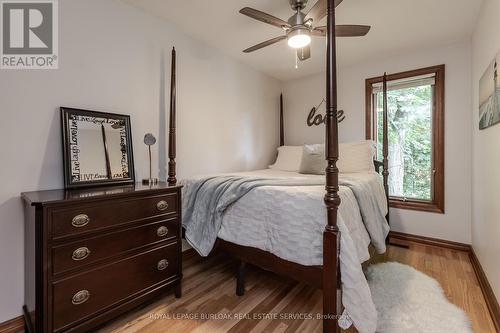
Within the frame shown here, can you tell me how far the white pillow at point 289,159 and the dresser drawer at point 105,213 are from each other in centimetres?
188

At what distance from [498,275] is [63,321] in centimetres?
253

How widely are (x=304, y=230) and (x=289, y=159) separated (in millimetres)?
1964

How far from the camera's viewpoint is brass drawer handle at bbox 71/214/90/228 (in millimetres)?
1265

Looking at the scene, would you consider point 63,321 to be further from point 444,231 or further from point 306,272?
point 444,231

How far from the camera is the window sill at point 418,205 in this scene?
2797 mm

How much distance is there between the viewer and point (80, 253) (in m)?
1.29

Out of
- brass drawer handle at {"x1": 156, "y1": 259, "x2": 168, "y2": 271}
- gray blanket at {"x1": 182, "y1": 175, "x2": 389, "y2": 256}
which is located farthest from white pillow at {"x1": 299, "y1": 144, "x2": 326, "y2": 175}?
brass drawer handle at {"x1": 156, "y1": 259, "x2": 168, "y2": 271}

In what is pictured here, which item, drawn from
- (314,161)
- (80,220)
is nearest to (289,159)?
(314,161)

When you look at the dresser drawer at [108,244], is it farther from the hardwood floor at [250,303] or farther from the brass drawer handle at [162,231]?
the hardwood floor at [250,303]

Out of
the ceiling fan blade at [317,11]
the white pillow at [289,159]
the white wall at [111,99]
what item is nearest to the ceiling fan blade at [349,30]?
the ceiling fan blade at [317,11]

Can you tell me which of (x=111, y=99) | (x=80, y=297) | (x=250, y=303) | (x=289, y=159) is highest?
(x=111, y=99)

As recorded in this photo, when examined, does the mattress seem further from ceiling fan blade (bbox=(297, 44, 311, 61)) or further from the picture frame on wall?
ceiling fan blade (bbox=(297, 44, 311, 61))

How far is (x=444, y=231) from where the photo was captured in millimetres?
2750

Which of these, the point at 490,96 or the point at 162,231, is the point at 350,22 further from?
the point at 162,231
